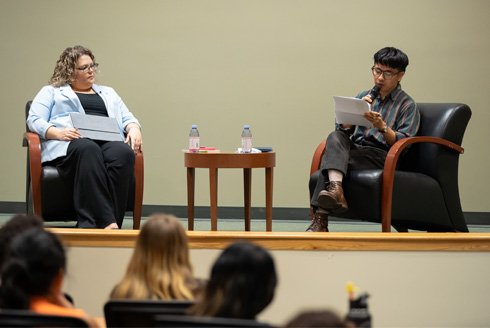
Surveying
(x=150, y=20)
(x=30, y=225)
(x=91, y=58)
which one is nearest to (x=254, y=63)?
(x=150, y=20)

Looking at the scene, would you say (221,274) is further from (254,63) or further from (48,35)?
(48,35)

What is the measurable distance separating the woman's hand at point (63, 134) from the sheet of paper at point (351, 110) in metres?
1.48

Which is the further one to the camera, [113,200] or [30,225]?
[113,200]

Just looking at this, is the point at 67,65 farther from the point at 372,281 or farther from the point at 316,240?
the point at 372,281

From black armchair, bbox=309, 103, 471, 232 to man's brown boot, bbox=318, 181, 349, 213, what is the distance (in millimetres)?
143

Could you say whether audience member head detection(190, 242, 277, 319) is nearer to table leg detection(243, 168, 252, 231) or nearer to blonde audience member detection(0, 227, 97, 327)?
blonde audience member detection(0, 227, 97, 327)

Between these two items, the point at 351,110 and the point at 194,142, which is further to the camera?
the point at 194,142

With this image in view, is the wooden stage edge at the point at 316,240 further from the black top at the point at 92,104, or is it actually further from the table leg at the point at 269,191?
the black top at the point at 92,104

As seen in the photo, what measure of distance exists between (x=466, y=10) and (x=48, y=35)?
11.1 ft

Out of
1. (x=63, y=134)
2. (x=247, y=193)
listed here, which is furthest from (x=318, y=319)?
(x=247, y=193)

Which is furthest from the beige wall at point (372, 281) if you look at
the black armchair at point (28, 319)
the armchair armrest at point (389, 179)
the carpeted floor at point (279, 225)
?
the carpeted floor at point (279, 225)

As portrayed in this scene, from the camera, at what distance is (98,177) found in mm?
3436

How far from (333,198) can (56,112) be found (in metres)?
1.74

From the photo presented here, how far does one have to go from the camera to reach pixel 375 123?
3.45m
